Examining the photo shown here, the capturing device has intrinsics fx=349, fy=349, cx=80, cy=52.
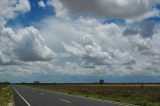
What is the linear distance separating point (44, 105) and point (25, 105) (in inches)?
60.3

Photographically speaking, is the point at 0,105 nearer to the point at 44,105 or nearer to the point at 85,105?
the point at 44,105

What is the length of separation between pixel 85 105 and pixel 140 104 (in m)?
→ 4.35

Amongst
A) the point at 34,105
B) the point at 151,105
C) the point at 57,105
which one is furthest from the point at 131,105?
the point at 34,105

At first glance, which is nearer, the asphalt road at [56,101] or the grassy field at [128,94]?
the asphalt road at [56,101]

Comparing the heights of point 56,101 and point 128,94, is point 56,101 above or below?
below

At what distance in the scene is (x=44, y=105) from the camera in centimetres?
2309

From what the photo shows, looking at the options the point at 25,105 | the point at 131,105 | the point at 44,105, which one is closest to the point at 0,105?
the point at 25,105

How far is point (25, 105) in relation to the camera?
2378 cm

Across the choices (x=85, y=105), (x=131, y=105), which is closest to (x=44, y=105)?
(x=85, y=105)

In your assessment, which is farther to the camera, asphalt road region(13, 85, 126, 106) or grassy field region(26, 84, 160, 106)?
grassy field region(26, 84, 160, 106)

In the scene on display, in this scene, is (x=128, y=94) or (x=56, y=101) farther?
(x=128, y=94)

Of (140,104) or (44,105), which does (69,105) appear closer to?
(44,105)

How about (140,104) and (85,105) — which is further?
(140,104)

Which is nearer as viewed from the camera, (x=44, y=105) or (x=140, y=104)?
(x=44, y=105)
